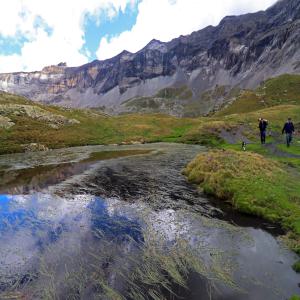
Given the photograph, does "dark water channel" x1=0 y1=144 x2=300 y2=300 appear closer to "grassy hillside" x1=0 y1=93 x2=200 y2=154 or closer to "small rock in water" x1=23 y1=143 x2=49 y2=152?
"small rock in water" x1=23 y1=143 x2=49 y2=152

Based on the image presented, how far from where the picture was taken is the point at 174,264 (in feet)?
52.7

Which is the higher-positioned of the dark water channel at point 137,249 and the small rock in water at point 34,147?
the dark water channel at point 137,249

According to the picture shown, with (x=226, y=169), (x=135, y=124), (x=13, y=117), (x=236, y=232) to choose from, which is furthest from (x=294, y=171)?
(x=13, y=117)

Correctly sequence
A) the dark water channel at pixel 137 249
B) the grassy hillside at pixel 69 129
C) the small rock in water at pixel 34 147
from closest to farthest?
the dark water channel at pixel 137 249, the small rock in water at pixel 34 147, the grassy hillside at pixel 69 129

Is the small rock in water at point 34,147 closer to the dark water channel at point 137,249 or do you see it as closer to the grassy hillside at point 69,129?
the grassy hillside at point 69,129

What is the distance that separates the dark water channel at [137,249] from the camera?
14.2 metres

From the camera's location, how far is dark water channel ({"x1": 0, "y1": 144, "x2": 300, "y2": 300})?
14.2 meters

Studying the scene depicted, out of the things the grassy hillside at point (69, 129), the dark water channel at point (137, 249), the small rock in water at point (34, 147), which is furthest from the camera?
the grassy hillside at point (69, 129)

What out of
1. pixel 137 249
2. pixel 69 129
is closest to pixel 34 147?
pixel 69 129

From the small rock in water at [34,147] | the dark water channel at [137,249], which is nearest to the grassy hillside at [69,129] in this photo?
the small rock in water at [34,147]

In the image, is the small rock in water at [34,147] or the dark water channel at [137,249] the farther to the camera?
the small rock in water at [34,147]

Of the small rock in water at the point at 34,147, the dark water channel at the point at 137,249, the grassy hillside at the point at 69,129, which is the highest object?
the dark water channel at the point at 137,249

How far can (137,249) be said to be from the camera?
1816 cm

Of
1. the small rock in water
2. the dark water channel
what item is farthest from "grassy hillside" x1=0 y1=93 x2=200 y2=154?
the dark water channel
